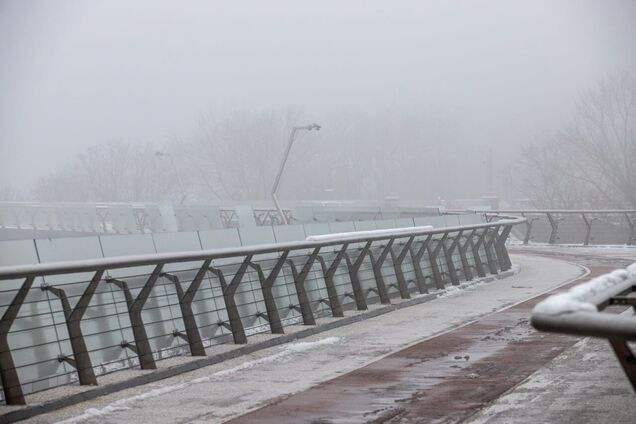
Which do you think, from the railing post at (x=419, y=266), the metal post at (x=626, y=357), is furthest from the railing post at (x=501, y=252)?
the metal post at (x=626, y=357)

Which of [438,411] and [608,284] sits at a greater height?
[608,284]

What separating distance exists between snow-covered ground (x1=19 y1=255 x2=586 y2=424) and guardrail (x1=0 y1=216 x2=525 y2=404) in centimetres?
53

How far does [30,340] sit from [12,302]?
53cm

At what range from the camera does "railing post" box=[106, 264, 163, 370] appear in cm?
1121

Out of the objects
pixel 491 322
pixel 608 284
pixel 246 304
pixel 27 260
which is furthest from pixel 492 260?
pixel 608 284

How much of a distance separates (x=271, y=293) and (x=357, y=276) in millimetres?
3306

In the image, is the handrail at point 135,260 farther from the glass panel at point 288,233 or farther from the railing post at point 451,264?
the railing post at point 451,264

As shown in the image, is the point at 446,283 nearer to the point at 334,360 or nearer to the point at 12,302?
the point at 334,360

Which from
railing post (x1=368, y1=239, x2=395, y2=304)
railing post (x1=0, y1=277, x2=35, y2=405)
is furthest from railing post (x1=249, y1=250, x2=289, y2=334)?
railing post (x1=0, y1=277, x2=35, y2=405)

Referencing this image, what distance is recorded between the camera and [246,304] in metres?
14.1

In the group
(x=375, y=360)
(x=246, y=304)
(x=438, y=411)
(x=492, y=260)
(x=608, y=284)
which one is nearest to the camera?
(x=608, y=284)

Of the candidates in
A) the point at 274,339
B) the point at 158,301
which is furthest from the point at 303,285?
the point at 158,301

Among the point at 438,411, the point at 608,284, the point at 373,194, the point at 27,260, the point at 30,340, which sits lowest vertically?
the point at 438,411

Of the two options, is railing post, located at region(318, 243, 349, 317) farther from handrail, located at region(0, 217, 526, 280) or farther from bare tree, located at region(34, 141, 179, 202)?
bare tree, located at region(34, 141, 179, 202)
